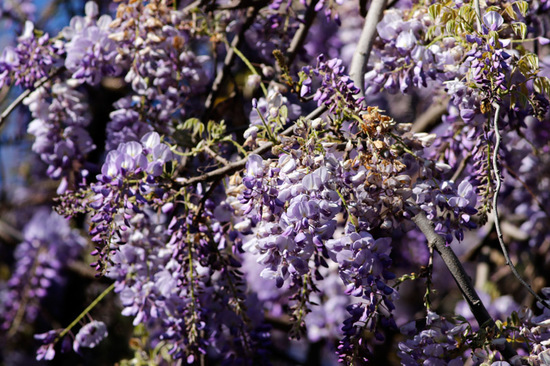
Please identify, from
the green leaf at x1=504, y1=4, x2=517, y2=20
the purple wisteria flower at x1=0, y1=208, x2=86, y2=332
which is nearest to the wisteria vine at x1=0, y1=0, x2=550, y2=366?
the green leaf at x1=504, y1=4, x2=517, y2=20

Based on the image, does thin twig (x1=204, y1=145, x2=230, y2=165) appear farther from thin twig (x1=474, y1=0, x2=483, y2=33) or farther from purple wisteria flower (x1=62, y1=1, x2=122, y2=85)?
thin twig (x1=474, y1=0, x2=483, y2=33)

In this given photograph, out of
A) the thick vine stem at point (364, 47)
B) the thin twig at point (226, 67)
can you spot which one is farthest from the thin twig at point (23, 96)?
the thick vine stem at point (364, 47)

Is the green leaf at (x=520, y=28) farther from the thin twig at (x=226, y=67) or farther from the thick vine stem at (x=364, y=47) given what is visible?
the thin twig at (x=226, y=67)

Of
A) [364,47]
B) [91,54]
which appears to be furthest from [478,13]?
[91,54]

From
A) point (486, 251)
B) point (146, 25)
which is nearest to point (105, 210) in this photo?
point (146, 25)

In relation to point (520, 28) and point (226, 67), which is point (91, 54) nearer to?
point (226, 67)

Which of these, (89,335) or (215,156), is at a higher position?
(215,156)
